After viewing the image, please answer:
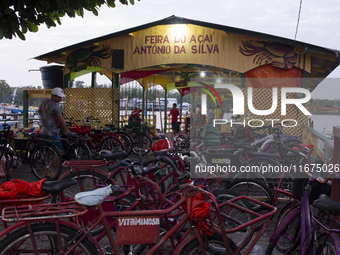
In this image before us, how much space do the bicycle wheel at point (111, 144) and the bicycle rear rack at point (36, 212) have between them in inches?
270

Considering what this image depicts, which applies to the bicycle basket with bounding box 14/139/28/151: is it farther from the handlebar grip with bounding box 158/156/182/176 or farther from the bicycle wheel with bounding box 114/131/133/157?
the handlebar grip with bounding box 158/156/182/176

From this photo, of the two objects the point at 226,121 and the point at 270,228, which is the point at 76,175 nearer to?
the point at 270,228

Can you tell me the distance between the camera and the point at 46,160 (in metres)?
6.93

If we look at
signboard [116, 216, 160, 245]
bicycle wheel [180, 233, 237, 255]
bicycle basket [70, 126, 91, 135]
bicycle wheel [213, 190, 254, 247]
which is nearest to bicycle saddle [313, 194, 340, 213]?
bicycle wheel [180, 233, 237, 255]

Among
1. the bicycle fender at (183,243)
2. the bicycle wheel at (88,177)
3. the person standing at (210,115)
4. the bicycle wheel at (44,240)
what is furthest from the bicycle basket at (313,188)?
the person standing at (210,115)

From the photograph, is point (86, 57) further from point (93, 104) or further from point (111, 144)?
point (111, 144)

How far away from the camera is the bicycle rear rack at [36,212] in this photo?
2213mm

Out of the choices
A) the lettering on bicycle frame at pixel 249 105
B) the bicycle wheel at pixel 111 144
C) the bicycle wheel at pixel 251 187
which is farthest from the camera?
the bicycle wheel at pixel 111 144

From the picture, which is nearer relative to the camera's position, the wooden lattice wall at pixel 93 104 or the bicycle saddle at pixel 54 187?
the bicycle saddle at pixel 54 187

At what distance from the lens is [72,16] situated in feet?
15.4

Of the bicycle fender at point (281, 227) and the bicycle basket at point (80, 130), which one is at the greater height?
the bicycle basket at point (80, 130)

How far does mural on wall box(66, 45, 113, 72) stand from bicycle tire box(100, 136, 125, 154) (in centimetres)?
Answer: 314

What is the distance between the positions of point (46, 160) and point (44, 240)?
15.8 feet

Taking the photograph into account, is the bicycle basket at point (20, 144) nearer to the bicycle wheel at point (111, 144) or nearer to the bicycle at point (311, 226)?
the bicycle wheel at point (111, 144)
